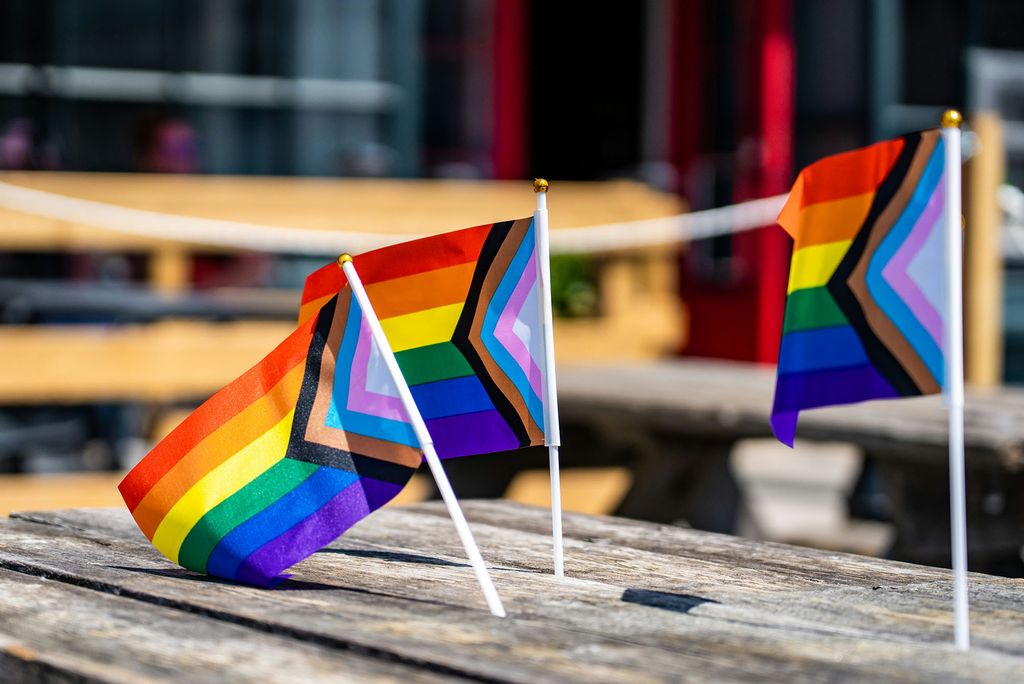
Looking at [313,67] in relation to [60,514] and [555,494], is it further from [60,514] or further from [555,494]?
[555,494]

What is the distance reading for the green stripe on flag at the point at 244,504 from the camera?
6.81 feet

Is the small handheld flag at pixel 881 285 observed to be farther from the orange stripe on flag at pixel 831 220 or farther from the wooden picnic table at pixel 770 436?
the wooden picnic table at pixel 770 436

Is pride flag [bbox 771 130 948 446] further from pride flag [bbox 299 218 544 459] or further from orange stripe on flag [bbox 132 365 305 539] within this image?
orange stripe on flag [bbox 132 365 305 539]

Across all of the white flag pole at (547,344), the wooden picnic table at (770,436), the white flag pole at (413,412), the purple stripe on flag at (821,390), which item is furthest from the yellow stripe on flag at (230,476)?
the wooden picnic table at (770,436)

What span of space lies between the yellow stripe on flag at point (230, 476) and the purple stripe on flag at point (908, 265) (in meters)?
0.80

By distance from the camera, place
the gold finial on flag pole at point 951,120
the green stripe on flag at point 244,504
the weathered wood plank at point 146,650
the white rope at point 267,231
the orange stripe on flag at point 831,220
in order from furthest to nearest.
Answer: the white rope at point 267,231 → the green stripe on flag at point 244,504 → the orange stripe on flag at point 831,220 → the gold finial on flag pole at point 951,120 → the weathered wood plank at point 146,650

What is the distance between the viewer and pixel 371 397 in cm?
208

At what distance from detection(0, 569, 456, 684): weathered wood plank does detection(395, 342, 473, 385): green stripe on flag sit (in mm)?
460

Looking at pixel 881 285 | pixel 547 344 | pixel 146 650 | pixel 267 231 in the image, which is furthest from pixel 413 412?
pixel 267 231

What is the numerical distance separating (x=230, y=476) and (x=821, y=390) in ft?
2.57

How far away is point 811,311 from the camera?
1.91m

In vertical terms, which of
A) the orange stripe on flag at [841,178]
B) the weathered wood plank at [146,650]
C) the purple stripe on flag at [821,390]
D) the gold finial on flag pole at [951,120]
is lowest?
the weathered wood plank at [146,650]

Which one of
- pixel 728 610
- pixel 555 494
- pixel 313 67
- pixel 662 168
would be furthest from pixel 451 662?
pixel 662 168

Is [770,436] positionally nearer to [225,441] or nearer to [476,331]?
[476,331]
